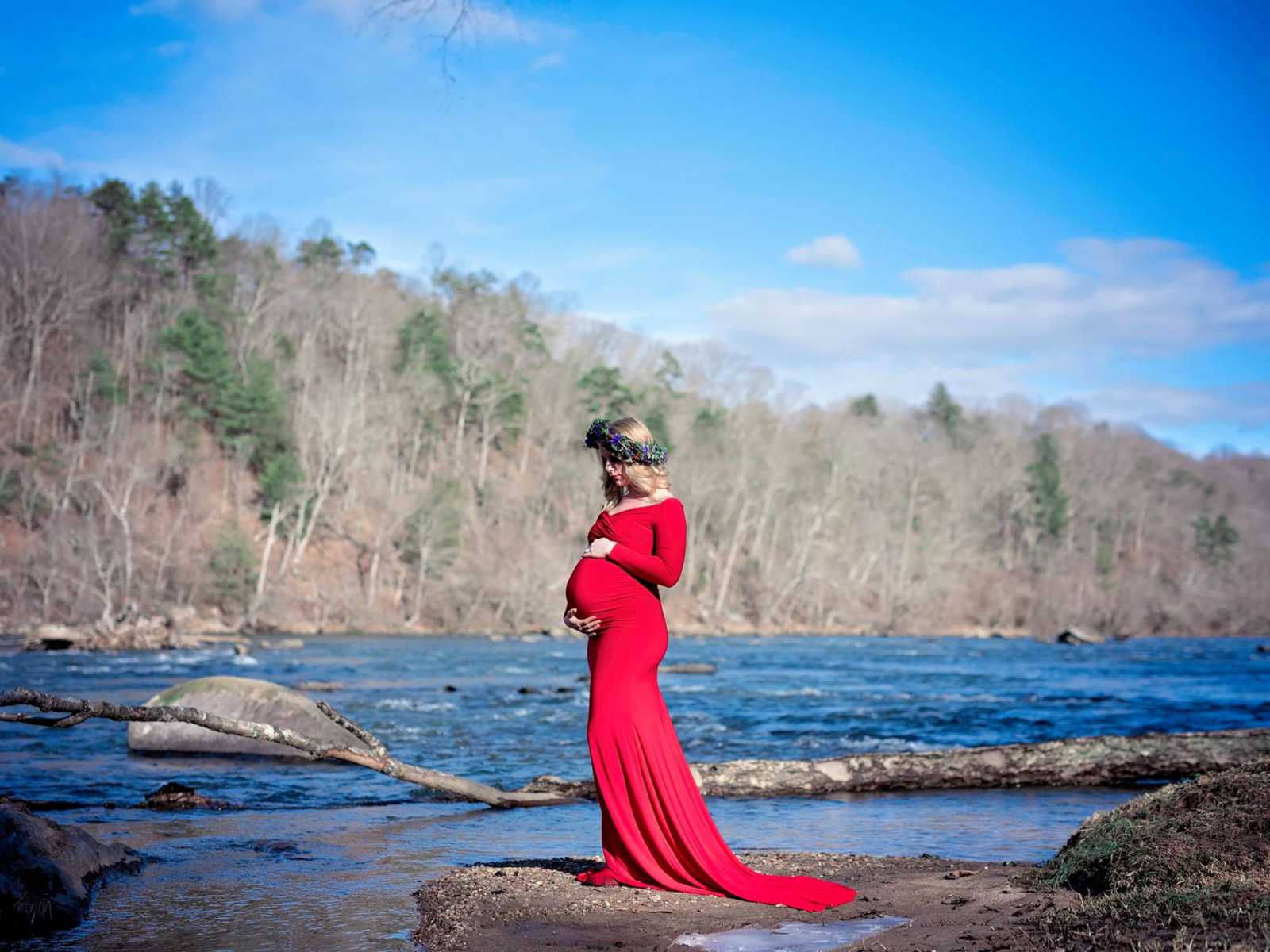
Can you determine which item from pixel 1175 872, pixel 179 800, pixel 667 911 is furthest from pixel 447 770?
pixel 1175 872

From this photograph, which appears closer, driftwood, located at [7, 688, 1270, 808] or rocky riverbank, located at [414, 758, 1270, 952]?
rocky riverbank, located at [414, 758, 1270, 952]

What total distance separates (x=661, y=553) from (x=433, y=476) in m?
64.0

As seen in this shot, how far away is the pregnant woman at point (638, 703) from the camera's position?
610 cm

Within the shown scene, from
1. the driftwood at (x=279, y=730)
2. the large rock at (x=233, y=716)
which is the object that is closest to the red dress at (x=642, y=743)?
the driftwood at (x=279, y=730)

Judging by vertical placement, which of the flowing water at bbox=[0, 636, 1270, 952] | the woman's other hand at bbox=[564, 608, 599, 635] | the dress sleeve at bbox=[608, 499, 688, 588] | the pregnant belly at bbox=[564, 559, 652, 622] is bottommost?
the flowing water at bbox=[0, 636, 1270, 952]

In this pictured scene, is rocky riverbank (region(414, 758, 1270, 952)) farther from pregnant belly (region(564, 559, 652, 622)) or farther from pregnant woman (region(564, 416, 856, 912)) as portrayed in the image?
pregnant belly (region(564, 559, 652, 622))

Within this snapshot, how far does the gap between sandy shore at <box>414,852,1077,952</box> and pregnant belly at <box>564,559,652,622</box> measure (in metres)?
1.54

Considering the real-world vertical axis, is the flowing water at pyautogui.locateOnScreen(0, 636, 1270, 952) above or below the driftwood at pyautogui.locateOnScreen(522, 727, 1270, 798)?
below

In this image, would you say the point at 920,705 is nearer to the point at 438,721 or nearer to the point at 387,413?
the point at 438,721

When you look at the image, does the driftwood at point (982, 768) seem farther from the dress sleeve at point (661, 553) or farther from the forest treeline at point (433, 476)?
the forest treeline at point (433, 476)

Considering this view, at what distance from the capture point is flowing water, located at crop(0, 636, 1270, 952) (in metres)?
6.48

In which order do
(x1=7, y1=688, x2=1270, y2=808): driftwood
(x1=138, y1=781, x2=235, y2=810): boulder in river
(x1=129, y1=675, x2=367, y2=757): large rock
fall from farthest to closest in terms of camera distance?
(x1=129, y1=675, x2=367, y2=757): large rock → (x1=7, y1=688, x2=1270, y2=808): driftwood → (x1=138, y1=781, x2=235, y2=810): boulder in river

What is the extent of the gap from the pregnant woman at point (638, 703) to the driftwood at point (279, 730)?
256 cm

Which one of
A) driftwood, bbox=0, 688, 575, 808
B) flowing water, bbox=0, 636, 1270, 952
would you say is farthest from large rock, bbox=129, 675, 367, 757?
driftwood, bbox=0, 688, 575, 808
